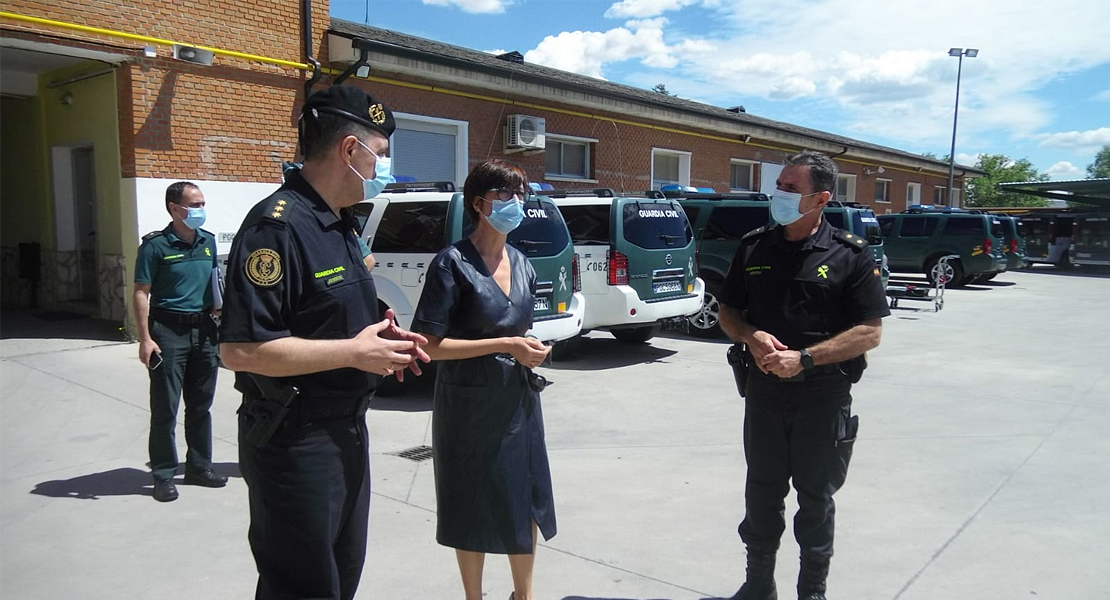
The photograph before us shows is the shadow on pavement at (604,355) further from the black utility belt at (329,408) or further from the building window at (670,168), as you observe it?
the building window at (670,168)

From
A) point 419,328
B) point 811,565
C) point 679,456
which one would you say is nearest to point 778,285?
point 811,565

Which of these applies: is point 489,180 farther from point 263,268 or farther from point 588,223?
point 588,223

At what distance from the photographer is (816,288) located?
10.7 feet

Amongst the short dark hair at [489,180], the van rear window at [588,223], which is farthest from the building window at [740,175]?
the short dark hair at [489,180]

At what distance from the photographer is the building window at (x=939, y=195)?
35.1m

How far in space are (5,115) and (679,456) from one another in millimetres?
13858

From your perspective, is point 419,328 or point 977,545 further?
point 977,545

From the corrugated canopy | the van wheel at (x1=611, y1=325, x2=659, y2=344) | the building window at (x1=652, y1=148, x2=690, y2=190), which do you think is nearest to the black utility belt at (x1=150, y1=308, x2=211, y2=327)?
the van wheel at (x1=611, y1=325, x2=659, y2=344)

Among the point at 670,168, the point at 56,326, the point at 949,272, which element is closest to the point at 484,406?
the point at 56,326

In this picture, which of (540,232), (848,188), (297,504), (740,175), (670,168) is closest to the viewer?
(297,504)

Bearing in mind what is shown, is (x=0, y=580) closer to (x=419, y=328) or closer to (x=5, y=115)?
(x=419, y=328)

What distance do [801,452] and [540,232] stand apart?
512 centimetres

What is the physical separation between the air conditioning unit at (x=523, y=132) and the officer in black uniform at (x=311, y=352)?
1313 centimetres

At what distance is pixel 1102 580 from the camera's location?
149 inches
